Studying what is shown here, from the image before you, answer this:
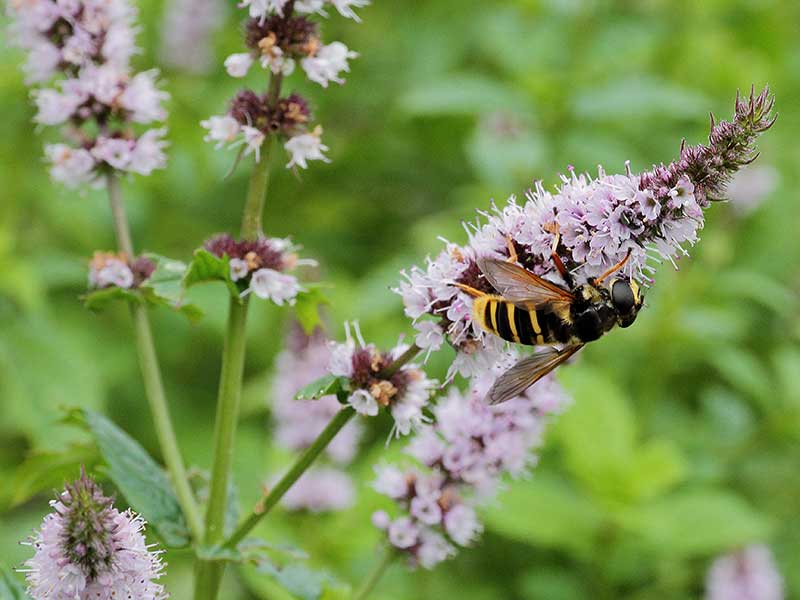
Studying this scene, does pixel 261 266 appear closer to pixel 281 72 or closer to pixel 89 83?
pixel 281 72

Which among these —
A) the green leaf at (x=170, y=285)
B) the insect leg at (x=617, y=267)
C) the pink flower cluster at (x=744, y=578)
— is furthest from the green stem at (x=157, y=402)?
the pink flower cluster at (x=744, y=578)

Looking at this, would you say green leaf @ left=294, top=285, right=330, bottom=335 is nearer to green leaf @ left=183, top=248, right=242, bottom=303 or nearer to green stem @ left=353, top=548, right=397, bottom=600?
green leaf @ left=183, top=248, right=242, bottom=303

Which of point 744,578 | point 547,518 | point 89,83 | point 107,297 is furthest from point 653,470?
point 89,83

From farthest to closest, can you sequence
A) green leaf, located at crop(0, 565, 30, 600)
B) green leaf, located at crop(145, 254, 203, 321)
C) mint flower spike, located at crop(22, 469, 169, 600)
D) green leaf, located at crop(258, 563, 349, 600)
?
1. green leaf, located at crop(258, 563, 349, 600)
2. green leaf, located at crop(145, 254, 203, 321)
3. green leaf, located at crop(0, 565, 30, 600)
4. mint flower spike, located at crop(22, 469, 169, 600)

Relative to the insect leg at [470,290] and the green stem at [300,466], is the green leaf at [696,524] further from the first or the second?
the insect leg at [470,290]

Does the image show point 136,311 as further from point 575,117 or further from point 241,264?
point 575,117

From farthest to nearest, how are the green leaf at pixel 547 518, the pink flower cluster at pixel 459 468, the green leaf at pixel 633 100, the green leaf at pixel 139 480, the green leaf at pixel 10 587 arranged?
the green leaf at pixel 633 100, the green leaf at pixel 547 518, the pink flower cluster at pixel 459 468, the green leaf at pixel 139 480, the green leaf at pixel 10 587

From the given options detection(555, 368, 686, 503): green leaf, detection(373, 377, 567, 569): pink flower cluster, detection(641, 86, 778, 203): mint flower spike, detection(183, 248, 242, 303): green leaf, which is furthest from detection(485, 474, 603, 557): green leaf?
detection(641, 86, 778, 203): mint flower spike

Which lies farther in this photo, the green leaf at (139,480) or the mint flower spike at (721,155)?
the green leaf at (139,480)
